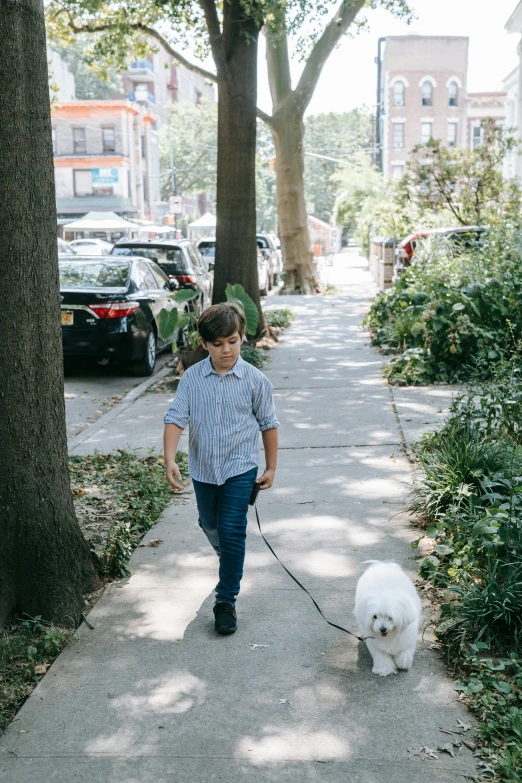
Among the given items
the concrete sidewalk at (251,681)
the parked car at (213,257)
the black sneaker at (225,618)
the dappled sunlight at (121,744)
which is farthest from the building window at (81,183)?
the dappled sunlight at (121,744)

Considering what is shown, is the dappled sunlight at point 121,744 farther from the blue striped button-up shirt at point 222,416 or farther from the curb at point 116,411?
the curb at point 116,411

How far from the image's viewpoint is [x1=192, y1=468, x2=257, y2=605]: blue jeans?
170 inches

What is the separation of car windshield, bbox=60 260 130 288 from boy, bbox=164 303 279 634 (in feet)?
27.6

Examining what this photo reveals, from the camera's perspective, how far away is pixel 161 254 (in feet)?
56.9

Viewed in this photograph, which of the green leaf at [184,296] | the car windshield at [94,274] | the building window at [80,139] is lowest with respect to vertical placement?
the green leaf at [184,296]

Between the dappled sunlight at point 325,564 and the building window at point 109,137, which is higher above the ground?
the building window at point 109,137

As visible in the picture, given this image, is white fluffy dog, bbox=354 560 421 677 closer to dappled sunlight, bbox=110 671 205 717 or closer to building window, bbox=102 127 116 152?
dappled sunlight, bbox=110 671 205 717

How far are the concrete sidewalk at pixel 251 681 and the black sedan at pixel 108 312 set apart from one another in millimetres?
5975

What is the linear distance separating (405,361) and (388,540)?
18.8ft

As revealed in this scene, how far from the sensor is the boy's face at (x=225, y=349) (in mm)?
4199

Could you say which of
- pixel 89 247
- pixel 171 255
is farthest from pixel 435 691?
pixel 89 247

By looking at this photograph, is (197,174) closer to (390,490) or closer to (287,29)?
(287,29)

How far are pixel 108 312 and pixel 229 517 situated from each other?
8103 millimetres

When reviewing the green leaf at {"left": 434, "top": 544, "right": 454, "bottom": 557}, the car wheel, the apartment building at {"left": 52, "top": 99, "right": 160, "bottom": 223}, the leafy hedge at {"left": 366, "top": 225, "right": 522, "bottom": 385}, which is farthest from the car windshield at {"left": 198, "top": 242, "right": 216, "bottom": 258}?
the apartment building at {"left": 52, "top": 99, "right": 160, "bottom": 223}
